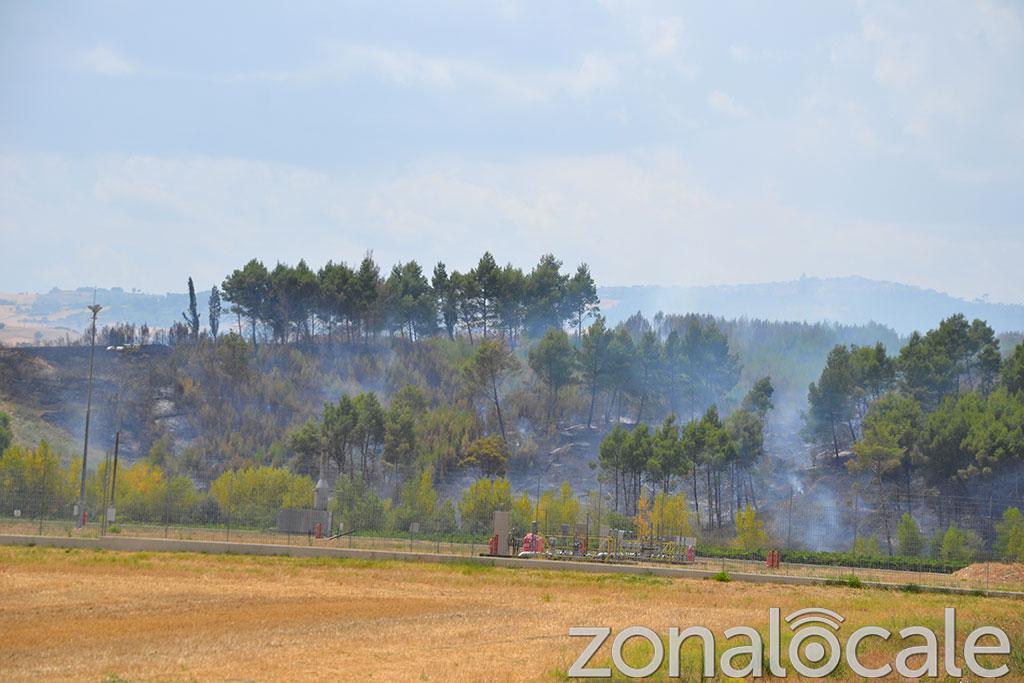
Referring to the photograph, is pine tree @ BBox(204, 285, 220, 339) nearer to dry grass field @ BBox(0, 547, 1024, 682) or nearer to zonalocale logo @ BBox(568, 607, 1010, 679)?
dry grass field @ BBox(0, 547, 1024, 682)

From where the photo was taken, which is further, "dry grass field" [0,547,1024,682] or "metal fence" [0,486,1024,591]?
"metal fence" [0,486,1024,591]

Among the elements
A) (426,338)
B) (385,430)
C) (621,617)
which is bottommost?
(621,617)

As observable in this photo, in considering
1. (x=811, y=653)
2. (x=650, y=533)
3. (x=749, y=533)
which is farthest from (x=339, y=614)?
(x=749, y=533)

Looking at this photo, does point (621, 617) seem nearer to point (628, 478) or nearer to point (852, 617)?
point (852, 617)

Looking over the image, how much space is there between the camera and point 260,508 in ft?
210

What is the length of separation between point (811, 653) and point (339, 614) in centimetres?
1122

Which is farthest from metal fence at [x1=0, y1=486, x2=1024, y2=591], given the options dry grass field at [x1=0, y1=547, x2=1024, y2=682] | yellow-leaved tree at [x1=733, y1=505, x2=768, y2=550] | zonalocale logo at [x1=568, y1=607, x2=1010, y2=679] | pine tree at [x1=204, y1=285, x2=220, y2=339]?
pine tree at [x1=204, y1=285, x2=220, y2=339]

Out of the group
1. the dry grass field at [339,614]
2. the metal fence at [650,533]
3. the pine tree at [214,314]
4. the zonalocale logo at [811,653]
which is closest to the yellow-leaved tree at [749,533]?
the metal fence at [650,533]

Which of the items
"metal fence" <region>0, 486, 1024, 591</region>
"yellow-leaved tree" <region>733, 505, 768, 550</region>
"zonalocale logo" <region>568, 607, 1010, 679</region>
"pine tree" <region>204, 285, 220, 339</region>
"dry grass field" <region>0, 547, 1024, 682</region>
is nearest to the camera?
"zonalocale logo" <region>568, 607, 1010, 679</region>

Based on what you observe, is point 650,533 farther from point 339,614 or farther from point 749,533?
point 339,614

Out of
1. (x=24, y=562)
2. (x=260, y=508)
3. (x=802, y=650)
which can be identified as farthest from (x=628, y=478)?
(x=802, y=650)

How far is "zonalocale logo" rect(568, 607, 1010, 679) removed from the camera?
19422 millimetres

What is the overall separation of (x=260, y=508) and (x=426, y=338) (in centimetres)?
4931

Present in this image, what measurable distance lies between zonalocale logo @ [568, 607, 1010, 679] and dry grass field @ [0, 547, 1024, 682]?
62 centimetres
